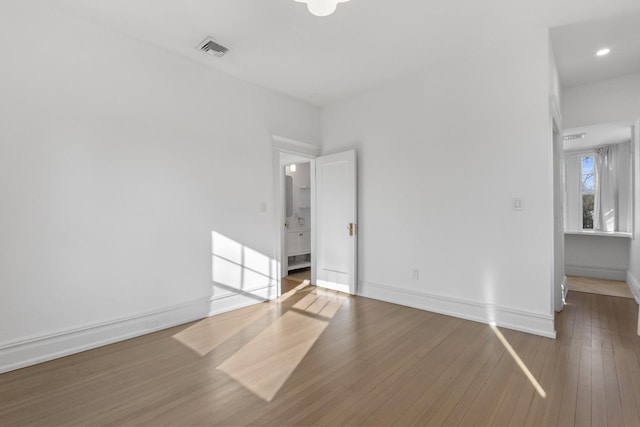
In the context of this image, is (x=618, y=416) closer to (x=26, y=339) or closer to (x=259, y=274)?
A: (x=259, y=274)

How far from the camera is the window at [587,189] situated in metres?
5.90

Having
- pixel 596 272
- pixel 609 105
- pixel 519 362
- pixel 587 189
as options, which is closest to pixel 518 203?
pixel 519 362

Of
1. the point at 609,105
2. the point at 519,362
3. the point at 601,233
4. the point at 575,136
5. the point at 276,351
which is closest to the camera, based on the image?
the point at 519,362

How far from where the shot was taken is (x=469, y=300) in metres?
3.51

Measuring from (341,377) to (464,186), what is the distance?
254 centimetres

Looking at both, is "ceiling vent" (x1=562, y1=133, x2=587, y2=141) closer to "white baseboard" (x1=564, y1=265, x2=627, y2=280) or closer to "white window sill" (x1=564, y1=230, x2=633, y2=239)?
"white window sill" (x1=564, y1=230, x2=633, y2=239)

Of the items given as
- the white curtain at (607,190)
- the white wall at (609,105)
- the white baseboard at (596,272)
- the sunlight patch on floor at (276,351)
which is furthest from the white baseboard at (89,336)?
the white curtain at (607,190)

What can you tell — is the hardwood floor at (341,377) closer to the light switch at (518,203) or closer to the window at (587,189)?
the light switch at (518,203)

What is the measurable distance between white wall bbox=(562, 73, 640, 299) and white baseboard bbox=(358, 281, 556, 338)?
2144mm

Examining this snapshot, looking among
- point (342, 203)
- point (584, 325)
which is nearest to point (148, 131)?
point (342, 203)

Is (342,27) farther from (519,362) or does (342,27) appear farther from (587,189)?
(587,189)

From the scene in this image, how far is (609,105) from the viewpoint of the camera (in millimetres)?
3914

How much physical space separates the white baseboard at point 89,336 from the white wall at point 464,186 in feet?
8.13

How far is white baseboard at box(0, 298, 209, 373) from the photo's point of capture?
242cm
